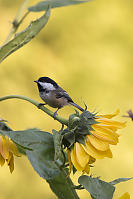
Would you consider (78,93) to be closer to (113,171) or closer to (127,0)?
(113,171)

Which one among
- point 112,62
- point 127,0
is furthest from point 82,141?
point 127,0

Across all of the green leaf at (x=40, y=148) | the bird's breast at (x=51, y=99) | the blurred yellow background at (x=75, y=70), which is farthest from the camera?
the blurred yellow background at (x=75, y=70)

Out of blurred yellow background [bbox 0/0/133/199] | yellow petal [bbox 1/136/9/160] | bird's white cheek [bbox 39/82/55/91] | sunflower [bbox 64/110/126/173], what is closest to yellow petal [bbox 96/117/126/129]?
sunflower [bbox 64/110/126/173]

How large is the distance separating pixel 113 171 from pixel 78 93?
35 centimetres

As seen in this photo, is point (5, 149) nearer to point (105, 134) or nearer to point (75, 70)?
point (105, 134)

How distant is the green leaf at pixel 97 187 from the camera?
385 millimetres

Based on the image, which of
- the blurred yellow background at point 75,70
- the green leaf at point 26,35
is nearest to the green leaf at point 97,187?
the green leaf at point 26,35

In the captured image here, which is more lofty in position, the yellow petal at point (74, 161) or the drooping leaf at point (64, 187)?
the yellow petal at point (74, 161)

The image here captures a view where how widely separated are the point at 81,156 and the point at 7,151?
3.4 inches

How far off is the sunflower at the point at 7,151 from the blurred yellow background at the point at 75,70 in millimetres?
1100

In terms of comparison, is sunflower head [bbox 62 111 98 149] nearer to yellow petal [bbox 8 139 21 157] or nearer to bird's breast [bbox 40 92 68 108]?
yellow petal [bbox 8 139 21 157]

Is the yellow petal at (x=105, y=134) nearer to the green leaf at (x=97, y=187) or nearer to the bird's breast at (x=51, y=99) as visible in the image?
the green leaf at (x=97, y=187)

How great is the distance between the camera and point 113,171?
5.42 feet

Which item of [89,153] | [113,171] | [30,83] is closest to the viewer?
[89,153]
